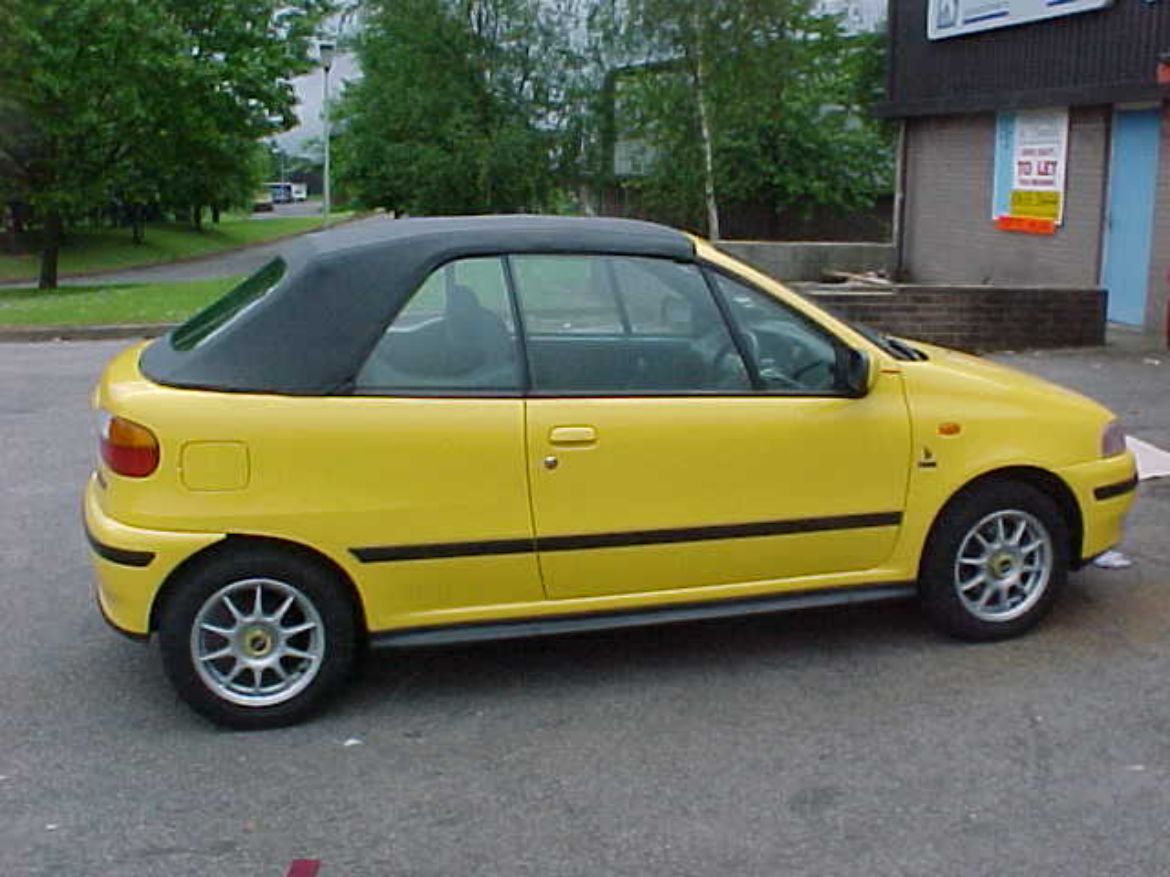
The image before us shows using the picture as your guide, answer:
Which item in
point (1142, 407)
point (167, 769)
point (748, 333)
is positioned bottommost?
point (167, 769)

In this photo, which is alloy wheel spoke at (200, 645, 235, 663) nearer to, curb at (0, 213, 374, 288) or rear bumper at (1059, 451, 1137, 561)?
rear bumper at (1059, 451, 1137, 561)

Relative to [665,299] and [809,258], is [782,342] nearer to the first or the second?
[665,299]

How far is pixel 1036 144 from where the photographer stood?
16.2 m

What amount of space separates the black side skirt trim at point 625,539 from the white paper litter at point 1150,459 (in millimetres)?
3428

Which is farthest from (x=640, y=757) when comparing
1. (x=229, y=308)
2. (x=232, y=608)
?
(x=229, y=308)

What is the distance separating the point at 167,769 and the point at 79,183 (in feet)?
90.7

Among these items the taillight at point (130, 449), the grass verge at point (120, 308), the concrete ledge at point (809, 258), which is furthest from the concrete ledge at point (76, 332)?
the taillight at point (130, 449)

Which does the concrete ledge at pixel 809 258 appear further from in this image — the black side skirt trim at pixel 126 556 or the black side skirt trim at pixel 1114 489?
the black side skirt trim at pixel 126 556

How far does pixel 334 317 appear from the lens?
14.5 ft

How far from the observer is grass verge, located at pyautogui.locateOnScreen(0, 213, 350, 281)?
41.7m

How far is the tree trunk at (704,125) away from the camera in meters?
23.0

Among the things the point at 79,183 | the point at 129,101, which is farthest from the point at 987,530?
the point at 79,183

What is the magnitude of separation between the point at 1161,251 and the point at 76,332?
11.8 metres

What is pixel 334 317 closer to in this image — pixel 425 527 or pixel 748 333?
pixel 425 527
